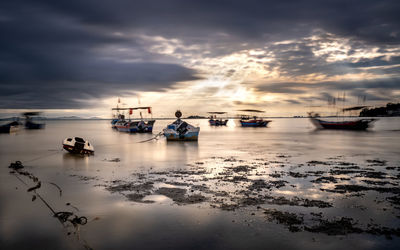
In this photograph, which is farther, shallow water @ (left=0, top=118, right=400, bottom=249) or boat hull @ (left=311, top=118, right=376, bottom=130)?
boat hull @ (left=311, top=118, right=376, bottom=130)

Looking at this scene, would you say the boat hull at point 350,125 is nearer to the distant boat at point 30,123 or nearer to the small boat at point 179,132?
the small boat at point 179,132

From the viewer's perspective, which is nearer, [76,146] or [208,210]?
[208,210]

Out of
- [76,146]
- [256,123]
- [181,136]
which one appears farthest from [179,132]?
[256,123]

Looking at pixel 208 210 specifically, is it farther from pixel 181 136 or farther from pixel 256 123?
pixel 256 123

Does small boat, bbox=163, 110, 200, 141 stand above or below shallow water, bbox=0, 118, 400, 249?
above

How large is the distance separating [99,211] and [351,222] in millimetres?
7867

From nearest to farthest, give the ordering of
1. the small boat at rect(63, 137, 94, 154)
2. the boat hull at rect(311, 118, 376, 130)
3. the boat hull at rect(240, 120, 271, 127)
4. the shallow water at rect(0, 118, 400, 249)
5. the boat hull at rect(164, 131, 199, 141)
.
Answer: the shallow water at rect(0, 118, 400, 249), the small boat at rect(63, 137, 94, 154), the boat hull at rect(164, 131, 199, 141), the boat hull at rect(311, 118, 376, 130), the boat hull at rect(240, 120, 271, 127)

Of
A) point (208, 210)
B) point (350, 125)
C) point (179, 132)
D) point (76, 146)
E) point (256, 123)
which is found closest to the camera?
point (208, 210)

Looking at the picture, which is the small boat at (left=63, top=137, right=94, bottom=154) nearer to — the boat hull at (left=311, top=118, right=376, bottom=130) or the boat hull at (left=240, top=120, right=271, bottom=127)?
the boat hull at (left=311, top=118, right=376, bottom=130)

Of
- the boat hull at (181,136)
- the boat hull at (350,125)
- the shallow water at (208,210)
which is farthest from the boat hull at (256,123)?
the shallow water at (208,210)

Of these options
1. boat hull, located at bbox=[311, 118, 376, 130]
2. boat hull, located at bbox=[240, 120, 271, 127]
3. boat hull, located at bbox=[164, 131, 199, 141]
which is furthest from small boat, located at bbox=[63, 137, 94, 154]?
boat hull, located at bbox=[240, 120, 271, 127]

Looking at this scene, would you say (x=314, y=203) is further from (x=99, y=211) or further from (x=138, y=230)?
(x=99, y=211)

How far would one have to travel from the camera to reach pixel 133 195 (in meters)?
11.5

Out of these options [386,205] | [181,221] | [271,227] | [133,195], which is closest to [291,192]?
[386,205]
